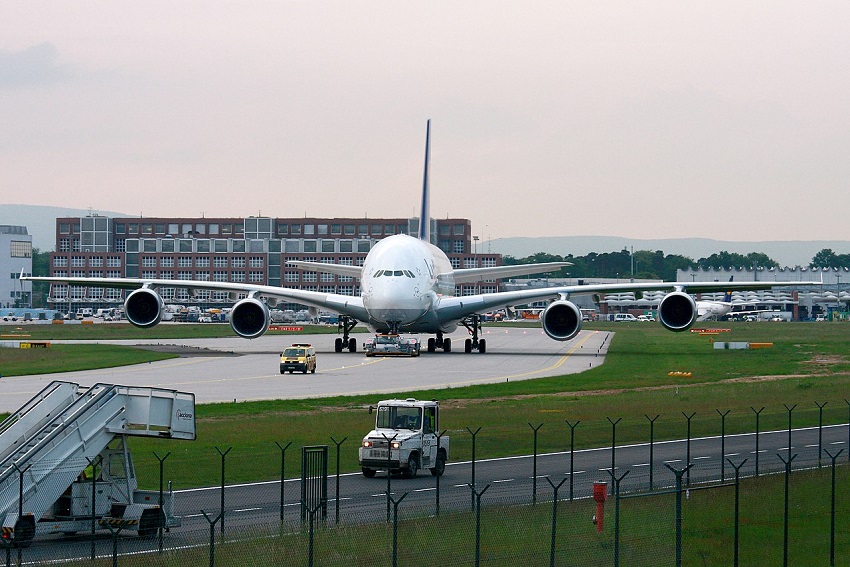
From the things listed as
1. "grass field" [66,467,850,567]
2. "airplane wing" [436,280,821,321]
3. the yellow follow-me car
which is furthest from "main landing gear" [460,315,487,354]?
"grass field" [66,467,850,567]

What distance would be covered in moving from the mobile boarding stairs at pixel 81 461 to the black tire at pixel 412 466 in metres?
6.25

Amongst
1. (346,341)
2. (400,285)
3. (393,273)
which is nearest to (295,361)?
(400,285)

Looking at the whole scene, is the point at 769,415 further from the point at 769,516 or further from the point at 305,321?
the point at 305,321

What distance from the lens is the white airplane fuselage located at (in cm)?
6394

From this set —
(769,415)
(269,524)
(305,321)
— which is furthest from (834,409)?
(305,321)

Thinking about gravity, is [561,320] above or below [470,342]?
above

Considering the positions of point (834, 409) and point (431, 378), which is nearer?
point (834, 409)

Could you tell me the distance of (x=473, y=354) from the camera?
241ft

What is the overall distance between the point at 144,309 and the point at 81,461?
1844 inches

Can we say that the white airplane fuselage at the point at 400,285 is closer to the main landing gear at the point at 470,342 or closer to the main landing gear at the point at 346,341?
the main landing gear at the point at 470,342

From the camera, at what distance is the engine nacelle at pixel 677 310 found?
64625 millimetres

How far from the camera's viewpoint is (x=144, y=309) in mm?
65812

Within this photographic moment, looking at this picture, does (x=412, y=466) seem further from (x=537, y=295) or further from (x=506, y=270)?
(x=506, y=270)

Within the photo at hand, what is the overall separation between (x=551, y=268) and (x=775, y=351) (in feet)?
57.3
